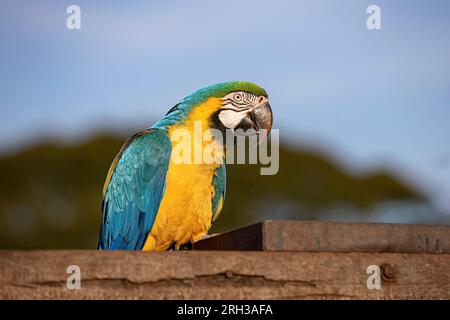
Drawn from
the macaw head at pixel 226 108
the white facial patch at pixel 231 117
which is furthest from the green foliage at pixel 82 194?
the white facial patch at pixel 231 117

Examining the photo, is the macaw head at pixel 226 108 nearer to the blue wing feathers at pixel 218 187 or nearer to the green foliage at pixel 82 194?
the blue wing feathers at pixel 218 187

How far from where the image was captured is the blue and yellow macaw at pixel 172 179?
3410 millimetres

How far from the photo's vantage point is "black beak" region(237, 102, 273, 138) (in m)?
3.74

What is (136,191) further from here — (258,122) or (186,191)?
(258,122)

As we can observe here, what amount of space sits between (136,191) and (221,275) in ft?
6.77

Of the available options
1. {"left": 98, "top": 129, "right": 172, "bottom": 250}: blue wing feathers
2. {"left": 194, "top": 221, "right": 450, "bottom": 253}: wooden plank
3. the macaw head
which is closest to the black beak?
the macaw head

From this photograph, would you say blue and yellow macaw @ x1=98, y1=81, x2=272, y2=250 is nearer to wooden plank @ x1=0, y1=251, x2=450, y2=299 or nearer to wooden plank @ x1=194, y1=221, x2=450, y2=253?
wooden plank @ x1=194, y1=221, x2=450, y2=253

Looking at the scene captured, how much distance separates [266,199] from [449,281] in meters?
17.6

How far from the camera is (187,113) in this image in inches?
141

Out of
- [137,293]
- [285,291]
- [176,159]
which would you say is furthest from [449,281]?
[176,159]

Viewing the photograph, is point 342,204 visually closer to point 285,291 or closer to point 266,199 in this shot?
point 266,199

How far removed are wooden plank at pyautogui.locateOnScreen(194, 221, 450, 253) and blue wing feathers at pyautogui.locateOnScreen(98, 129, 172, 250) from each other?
173 cm

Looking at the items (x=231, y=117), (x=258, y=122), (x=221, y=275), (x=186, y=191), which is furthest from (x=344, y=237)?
(x=258, y=122)

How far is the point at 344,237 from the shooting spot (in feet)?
5.47
